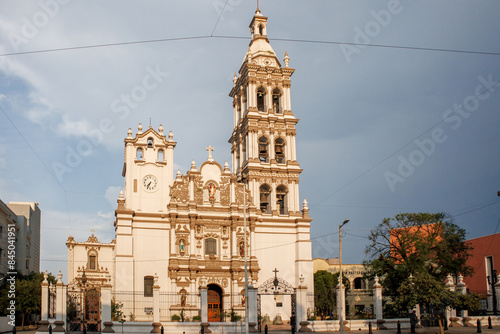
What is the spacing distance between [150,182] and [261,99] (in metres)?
13.9

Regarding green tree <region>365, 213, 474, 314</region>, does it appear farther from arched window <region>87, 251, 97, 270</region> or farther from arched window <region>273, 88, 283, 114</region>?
arched window <region>87, 251, 97, 270</region>

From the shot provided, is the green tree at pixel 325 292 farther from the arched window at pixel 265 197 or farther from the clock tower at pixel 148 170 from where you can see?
the clock tower at pixel 148 170

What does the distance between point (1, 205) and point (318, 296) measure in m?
33.1

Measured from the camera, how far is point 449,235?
41.3m

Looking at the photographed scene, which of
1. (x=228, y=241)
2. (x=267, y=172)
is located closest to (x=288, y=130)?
(x=267, y=172)

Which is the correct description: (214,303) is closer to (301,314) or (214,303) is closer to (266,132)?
(301,314)

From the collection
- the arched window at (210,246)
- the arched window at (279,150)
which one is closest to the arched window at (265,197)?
the arched window at (279,150)

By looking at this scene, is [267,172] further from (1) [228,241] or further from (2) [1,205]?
(2) [1,205]

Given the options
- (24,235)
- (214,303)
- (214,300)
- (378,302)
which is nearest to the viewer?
(378,302)

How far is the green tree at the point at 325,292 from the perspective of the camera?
56375mm

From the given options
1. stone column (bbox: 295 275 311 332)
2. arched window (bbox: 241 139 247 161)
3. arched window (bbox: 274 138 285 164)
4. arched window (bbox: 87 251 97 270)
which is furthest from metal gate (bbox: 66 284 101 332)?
arched window (bbox: 274 138 285 164)

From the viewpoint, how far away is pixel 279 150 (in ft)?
163

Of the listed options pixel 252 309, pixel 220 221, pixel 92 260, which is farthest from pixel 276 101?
pixel 252 309

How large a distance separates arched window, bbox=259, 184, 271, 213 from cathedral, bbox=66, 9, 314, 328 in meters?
0.09
